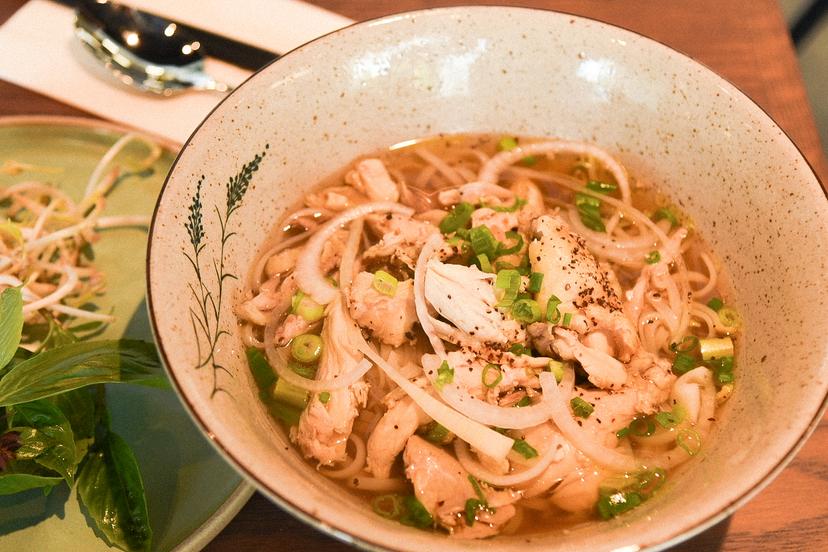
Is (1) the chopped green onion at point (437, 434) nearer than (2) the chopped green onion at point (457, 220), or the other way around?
(1) the chopped green onion at point (437, 434)

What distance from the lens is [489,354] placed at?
1.84 meters

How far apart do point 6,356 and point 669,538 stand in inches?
68.5

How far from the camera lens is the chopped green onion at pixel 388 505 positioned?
1664 millimetres

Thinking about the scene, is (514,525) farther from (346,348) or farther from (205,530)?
(205,530)

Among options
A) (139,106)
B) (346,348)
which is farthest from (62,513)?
(139,106)

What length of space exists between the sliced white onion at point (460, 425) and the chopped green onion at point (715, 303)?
2.87ft

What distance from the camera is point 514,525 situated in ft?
5.56

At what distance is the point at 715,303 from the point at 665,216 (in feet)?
1.32

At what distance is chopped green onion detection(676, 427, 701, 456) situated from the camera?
A: 1786 mm

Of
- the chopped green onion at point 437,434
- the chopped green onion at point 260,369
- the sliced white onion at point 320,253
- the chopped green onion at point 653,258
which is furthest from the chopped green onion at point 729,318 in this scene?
the chopped green onion at point 260,369

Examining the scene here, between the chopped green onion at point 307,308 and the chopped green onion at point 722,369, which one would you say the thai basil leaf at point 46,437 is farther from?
the chopped green onion at point 722,369

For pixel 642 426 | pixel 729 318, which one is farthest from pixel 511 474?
pixel 729 318

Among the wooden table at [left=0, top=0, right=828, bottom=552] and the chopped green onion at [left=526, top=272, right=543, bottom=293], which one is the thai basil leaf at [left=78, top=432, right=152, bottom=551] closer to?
the wooden table at [left=0, top=0, right=828, bottom=552]

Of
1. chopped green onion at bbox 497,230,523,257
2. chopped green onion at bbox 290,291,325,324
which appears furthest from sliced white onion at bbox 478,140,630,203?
chopped green onion at bbox 290,291,325,324
